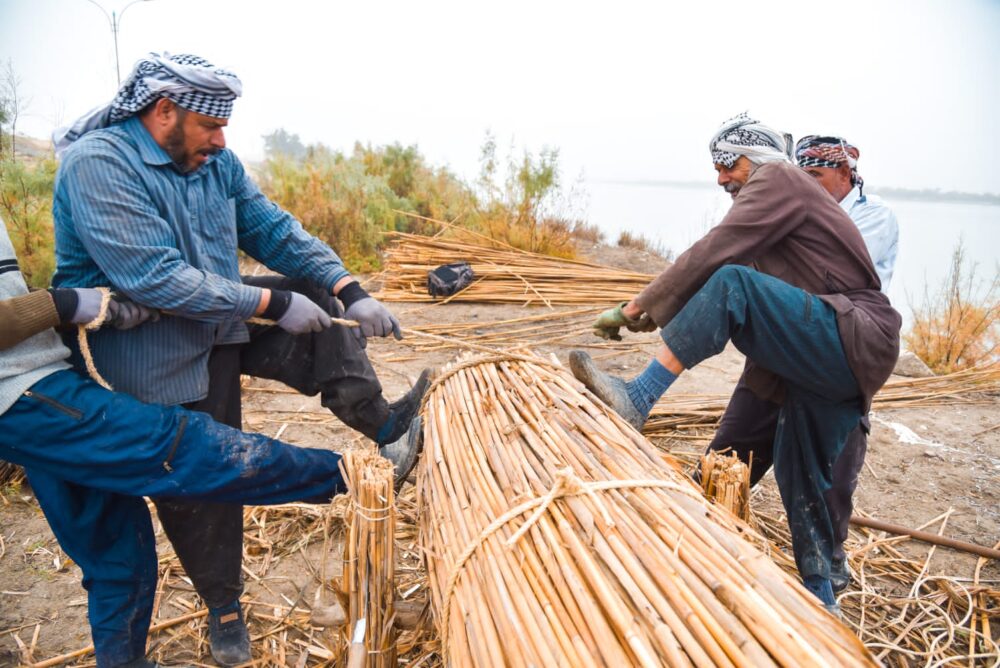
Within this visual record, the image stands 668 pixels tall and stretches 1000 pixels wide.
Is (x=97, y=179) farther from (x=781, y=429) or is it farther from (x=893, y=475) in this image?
(x=893, y=475)

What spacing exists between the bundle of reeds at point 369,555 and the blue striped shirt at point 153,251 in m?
0.56

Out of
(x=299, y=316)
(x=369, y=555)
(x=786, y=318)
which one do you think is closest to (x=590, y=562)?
(x=369, y=555)

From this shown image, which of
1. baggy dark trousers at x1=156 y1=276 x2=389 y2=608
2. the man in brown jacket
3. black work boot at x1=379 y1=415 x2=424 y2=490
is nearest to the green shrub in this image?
baggy dark trousers at x1=156 y1=276 x2=389 y2=608

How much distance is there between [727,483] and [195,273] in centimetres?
150

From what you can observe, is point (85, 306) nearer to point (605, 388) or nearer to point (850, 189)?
point (605, 388)

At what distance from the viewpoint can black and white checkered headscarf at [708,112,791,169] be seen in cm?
212

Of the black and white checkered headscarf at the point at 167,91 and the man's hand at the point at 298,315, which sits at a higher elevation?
the black and white checkered headscarf at the point at 167,91

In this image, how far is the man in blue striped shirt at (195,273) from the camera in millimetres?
1631

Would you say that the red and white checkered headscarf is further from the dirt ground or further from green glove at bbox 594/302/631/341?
the dirt ground

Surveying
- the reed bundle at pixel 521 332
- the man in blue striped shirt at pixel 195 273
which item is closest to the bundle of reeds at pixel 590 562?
the man in blue striped shirt at pixel 195 273

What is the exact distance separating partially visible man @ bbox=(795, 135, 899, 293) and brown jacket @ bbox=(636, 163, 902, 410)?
82 centimetres

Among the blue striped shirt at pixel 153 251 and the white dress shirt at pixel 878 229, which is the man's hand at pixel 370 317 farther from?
the white dress shirt at pixel 878 229

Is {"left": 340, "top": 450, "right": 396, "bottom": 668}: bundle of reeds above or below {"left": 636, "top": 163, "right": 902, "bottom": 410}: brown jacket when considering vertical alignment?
below

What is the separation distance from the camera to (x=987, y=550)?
99.6 inches
